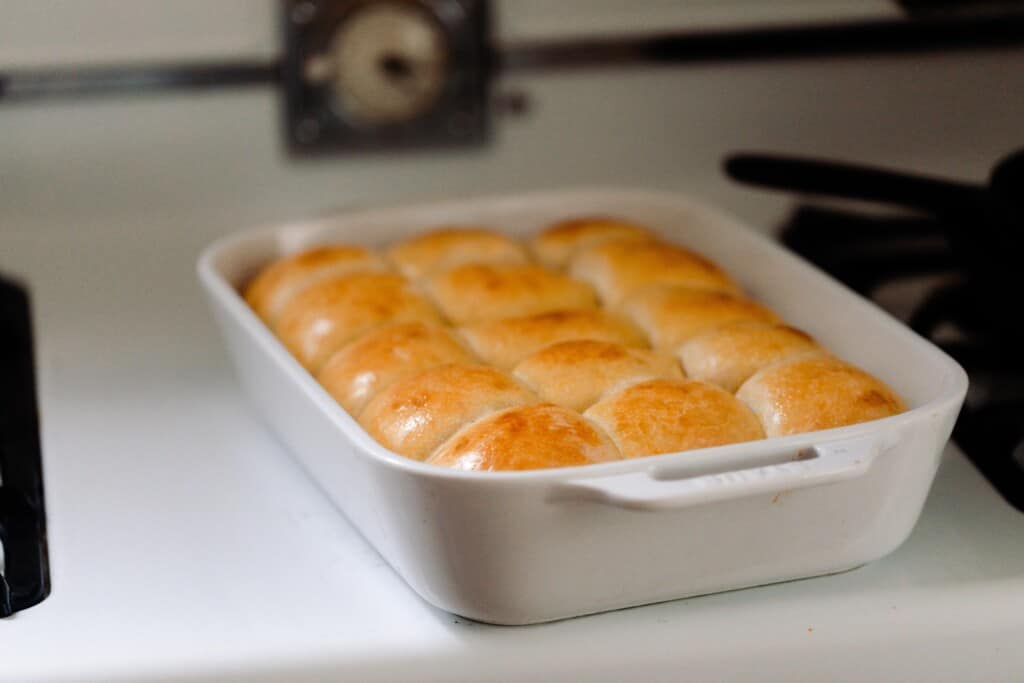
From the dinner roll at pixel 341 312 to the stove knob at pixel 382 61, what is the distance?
341 millimetres

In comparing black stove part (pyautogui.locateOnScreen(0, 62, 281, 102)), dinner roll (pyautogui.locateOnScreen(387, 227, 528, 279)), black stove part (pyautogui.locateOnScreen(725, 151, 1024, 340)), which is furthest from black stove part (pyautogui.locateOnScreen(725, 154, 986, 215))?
black stove part (pyautogui.locateOnScreen(0, 62, 281, 102))

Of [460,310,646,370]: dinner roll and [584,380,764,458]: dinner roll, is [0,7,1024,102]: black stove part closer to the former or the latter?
[460,310,646,370]: dinner roll

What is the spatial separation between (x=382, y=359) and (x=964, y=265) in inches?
19.3

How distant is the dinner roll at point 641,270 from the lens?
37.3 inches

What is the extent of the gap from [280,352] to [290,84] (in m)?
0.48

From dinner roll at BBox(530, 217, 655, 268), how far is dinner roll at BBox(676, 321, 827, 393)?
191mm

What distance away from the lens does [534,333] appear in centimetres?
85

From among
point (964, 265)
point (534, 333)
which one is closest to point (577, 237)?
point (534, 333)

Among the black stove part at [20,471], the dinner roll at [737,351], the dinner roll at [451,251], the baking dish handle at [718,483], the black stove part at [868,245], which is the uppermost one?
the baking dish handle at [718,483]

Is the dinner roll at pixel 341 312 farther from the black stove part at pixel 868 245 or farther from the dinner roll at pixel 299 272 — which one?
the black stove part at pixel 868 245

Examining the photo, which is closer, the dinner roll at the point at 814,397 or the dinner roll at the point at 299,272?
the dinner roll at the point at 814,397

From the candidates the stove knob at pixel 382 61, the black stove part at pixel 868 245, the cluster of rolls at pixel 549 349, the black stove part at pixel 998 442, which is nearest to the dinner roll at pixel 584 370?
the cluster of rolls at pixel 549 349

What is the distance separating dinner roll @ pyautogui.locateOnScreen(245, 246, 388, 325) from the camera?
3.09 feet

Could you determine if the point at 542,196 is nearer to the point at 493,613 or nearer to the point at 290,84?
the point at 290,84
